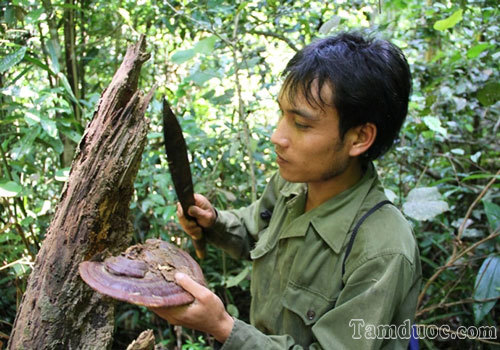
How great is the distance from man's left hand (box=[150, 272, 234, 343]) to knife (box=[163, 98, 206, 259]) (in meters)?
0.58

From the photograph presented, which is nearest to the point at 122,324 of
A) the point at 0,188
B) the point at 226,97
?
the point at 0,188

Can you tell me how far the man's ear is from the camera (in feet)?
4.85

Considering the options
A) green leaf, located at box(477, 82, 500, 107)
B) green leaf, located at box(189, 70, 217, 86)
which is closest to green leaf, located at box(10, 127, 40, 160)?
green leaf, located at box(189, 70, 217, 86)

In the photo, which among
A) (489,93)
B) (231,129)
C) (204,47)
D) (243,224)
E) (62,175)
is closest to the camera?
(62,175)

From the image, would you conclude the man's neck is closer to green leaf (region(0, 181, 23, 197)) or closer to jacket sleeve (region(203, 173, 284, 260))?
jacket sleeve (region(203, 173, 284, 260))

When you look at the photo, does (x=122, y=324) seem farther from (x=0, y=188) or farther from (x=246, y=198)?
(x=0, y=188)

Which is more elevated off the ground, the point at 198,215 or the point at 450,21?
the point at 450,21

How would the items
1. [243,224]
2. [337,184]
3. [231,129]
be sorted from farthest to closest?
1. [231,129]
2. [243,224]
3. [337,184]

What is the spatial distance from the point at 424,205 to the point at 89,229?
1843 millimetres

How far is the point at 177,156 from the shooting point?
1.69 meters

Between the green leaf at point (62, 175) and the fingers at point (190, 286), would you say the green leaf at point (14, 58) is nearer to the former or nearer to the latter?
the green leaf at point (62, 175)

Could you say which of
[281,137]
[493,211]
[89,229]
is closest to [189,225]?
[89,229]

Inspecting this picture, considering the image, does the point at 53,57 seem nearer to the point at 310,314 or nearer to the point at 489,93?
the point at 310,314

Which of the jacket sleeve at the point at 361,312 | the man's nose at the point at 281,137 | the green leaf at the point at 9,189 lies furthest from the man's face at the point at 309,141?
the green leaf at the point at 9,189
